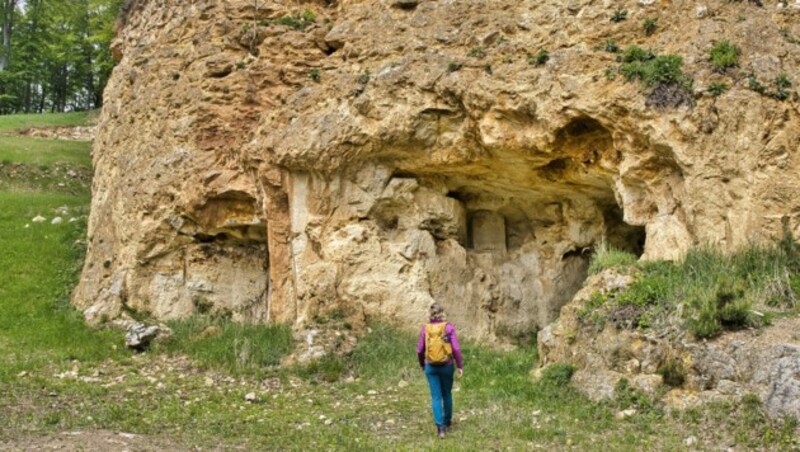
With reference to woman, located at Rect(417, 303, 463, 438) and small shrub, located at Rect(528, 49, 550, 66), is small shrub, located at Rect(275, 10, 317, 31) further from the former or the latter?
woman, located at Rect(417, 303, 463, 438)

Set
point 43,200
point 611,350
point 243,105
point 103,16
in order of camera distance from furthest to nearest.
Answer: point 103,16, point 43,200, point 243,105, point 611,350

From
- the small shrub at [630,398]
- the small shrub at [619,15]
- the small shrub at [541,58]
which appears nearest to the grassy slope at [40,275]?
the small shrub at [630,398]

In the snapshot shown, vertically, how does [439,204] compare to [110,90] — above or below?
below

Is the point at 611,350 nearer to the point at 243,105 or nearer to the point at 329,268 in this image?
the point at 329,268

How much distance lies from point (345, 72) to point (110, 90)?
941 centimetres

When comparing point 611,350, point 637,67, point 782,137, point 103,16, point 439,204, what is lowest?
point 611,350

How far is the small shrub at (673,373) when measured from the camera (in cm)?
860

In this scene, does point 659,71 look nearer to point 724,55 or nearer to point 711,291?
point 724,55

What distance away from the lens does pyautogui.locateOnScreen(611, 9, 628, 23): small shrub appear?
1266 cm

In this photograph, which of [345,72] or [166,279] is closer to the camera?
[345,72]

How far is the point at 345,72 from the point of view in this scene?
14562mm

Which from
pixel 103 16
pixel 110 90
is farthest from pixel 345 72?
pixel 103 16

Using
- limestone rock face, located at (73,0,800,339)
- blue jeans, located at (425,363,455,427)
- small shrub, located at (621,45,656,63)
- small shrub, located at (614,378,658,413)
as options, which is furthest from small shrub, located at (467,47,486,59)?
blue jeans, located at (425,363,455,427)

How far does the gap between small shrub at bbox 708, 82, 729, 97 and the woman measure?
20.5 ft
